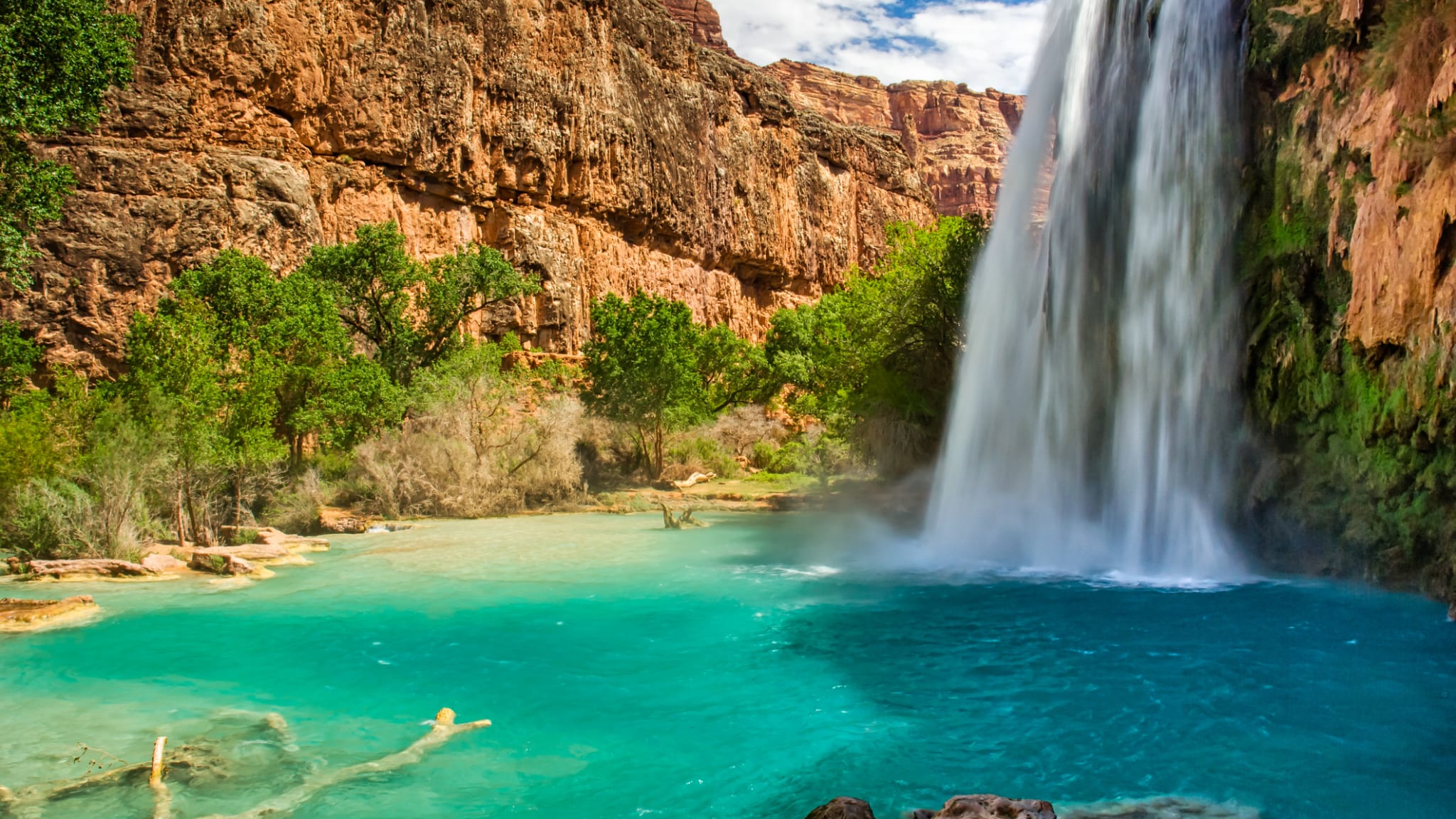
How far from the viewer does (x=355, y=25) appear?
30.3 metres

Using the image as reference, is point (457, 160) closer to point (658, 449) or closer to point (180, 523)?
point (658, 449)

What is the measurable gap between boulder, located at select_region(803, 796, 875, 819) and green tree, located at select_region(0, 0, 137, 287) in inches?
604

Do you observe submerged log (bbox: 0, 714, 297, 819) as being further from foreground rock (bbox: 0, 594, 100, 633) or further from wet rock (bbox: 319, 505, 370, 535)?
wet rock (bbox: 319, 505, 370, 535)

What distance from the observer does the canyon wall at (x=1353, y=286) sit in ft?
30.9

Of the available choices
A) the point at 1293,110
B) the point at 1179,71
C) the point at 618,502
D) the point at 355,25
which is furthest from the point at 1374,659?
the point at 355,25

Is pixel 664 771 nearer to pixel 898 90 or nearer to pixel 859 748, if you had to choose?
pixel 859 748

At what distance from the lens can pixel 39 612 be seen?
10.2m

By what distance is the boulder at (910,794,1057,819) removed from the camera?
171 inches

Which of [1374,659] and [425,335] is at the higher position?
[425,335]

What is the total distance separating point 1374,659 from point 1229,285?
6.92m

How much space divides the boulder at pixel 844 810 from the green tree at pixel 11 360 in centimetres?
2003

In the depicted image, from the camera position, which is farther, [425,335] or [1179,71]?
[425,335]

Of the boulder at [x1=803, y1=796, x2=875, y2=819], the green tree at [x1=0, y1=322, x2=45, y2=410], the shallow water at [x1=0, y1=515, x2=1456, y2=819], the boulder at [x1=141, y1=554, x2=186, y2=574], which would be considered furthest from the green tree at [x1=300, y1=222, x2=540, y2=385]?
the boulder at [x1=803, y1=796, x2=875, y2=819]

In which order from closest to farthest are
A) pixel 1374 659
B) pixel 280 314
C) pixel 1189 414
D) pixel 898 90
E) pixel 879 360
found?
pixel 1374 659
pixel 1189 414
pixel 280 314
pixel 879 360
pixel 898 90
